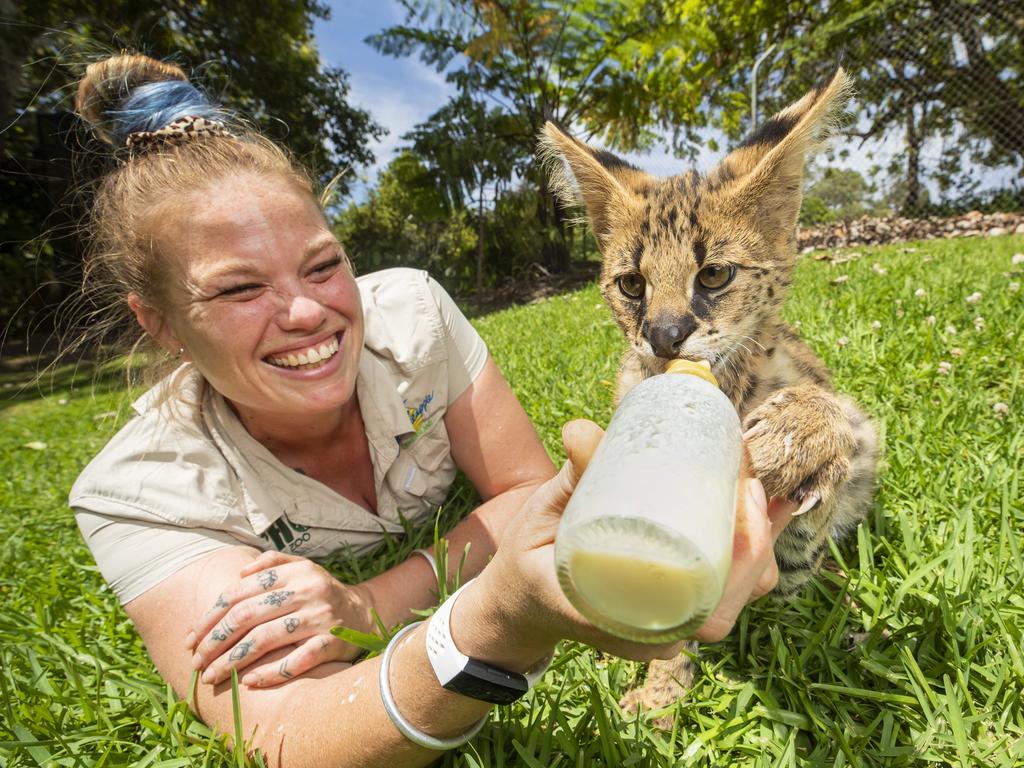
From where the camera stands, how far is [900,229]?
1009 centimetres

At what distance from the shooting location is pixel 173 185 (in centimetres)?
199

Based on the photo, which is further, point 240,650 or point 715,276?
point 715,276

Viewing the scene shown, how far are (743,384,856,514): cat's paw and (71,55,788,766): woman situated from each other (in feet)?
0.36

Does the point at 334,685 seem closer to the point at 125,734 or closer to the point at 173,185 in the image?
the point at 125,734

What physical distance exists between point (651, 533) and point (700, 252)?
4.85ft

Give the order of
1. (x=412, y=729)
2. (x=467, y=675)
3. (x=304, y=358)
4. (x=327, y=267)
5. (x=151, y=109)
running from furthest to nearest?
(x=151, y=109), (x=327, y=267), (x=304, y=358), (x=412, y=729), (x=467, y=675)

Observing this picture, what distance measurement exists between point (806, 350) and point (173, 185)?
2.40m

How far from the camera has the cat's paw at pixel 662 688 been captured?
1676mm

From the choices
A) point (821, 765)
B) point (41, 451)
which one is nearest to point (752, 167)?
point (821, 765)

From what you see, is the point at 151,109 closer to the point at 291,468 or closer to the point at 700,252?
the point at 291,468

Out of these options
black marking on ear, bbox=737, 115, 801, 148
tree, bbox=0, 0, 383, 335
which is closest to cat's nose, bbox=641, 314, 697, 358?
black marking on ear, bbox=737, 115, 801, 148

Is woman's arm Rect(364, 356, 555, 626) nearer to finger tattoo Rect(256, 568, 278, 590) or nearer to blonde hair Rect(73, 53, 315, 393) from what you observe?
finger tattoo Rect(256, 568, 278, 590)

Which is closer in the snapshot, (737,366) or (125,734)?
(125,734)

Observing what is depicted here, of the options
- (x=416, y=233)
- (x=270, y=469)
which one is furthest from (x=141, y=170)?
(x=416, y=233)
